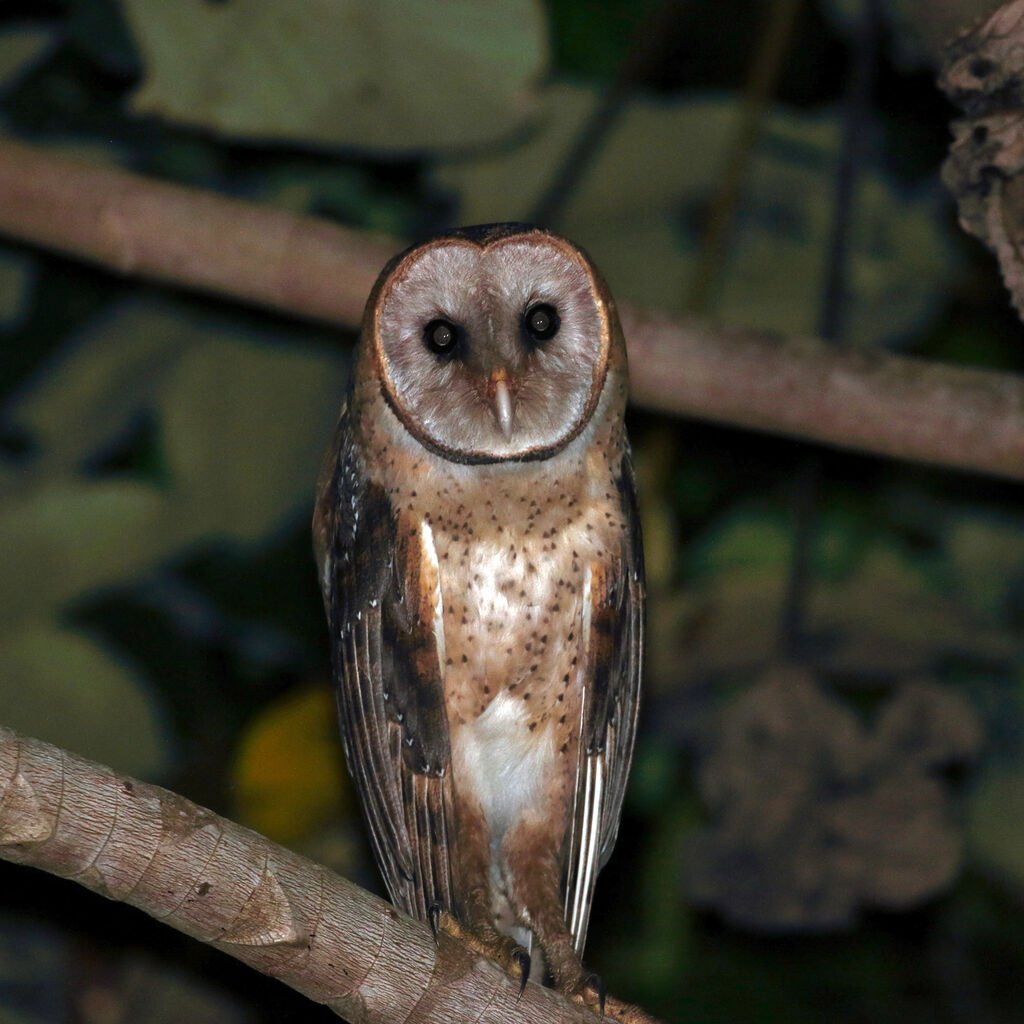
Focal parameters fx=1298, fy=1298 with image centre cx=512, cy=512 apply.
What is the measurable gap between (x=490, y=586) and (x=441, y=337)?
371mm

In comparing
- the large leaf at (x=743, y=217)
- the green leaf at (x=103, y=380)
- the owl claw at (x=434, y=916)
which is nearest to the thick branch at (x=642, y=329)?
the green leaf at (x=103, y=380)

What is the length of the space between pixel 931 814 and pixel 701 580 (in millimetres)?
947

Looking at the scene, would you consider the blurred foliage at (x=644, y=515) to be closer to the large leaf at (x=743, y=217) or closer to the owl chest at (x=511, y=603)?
the large leaf at (x=743, y=217)

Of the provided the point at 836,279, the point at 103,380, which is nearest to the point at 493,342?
the point at 836,279

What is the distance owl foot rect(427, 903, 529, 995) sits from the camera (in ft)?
6.08

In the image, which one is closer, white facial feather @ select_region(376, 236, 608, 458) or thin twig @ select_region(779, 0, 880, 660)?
white facial feather @ select_region(376, 236, 608, 458)

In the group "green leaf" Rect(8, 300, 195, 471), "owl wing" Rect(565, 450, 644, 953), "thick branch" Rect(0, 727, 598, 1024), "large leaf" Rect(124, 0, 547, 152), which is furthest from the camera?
"green leaf" Rect(8, 300, 195, 471)

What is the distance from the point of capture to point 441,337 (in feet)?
5.85

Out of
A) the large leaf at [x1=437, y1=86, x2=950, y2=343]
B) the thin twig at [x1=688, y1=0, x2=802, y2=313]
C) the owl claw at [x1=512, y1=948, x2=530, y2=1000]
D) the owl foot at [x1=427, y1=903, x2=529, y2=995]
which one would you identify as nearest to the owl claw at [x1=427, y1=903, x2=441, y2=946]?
the owl foot at [x1=427, y1=903, x2=529, y2=995]

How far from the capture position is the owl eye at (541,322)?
69.7 inches

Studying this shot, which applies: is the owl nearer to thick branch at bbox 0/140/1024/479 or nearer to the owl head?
the owl head

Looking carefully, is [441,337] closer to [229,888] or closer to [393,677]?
[393,677]

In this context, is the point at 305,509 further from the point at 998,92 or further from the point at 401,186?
the point at 998,92

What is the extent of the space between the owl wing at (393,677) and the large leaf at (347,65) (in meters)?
0.91
